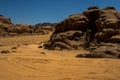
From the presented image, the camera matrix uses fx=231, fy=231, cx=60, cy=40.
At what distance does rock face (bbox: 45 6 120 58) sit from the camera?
14688mm

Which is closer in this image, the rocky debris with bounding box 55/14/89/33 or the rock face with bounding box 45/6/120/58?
the rock face with bounding box 45/6/120/58

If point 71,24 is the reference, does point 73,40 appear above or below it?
below

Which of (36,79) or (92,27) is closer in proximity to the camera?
(36,79)

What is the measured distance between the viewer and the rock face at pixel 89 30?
1469 centimetres

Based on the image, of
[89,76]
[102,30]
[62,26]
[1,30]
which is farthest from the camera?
[1,30]

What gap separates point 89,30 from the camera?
16500 millimetres

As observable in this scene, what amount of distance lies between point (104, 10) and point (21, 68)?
36.8 ft

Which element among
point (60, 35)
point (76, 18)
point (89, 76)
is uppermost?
point (76, 18)

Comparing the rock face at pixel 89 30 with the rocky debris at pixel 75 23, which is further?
the rocky debris at pixel 75 23

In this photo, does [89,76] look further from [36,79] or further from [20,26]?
[20,26]

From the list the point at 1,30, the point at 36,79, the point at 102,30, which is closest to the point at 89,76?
the point at 36,79

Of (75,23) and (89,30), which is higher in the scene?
(75,23)

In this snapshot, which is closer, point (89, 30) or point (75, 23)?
point (89, 30)

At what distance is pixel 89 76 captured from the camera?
5988 mm
